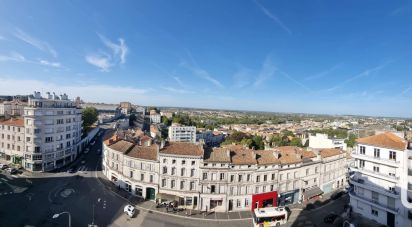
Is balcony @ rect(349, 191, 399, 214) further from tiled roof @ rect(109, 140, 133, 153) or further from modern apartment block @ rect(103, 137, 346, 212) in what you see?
tiled roof @ rect(109, 140, 133, 153)

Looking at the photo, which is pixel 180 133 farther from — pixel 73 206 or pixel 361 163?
pixel 361 163

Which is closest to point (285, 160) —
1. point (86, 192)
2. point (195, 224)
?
point (195, 224)

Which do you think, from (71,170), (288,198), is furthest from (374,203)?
(71,170)

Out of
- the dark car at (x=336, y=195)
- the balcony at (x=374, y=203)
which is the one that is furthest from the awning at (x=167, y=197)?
the dark car at (x=336, y=195)

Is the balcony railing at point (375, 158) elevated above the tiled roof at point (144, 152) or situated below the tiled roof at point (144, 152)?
above

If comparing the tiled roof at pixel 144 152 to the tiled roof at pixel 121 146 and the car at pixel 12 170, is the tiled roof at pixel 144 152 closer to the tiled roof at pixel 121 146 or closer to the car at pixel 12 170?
the tiled roof at pixel 121 146

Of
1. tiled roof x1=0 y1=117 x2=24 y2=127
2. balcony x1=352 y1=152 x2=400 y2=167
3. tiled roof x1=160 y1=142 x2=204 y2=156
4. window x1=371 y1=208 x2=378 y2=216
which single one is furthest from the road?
tiled roof x1=0 y1=117 x2=24 y2=127
